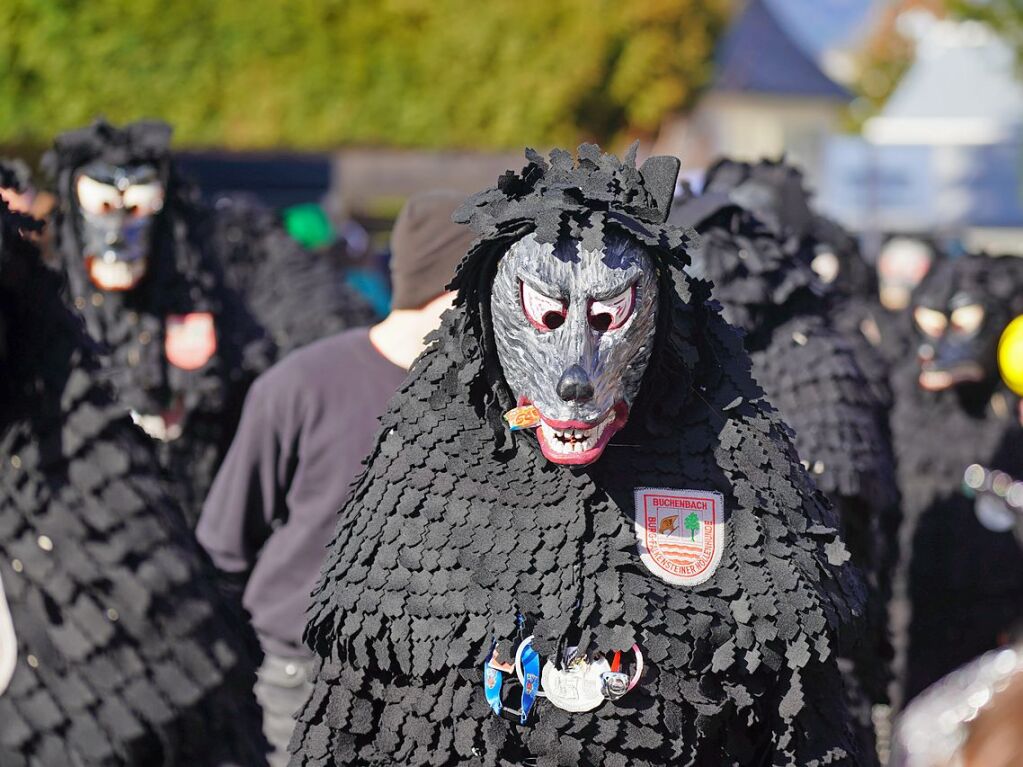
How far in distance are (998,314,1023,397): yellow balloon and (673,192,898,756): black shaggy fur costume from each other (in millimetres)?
1963

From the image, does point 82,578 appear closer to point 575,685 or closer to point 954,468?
point 575,685

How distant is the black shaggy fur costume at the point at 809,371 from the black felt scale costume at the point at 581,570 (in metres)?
1.75

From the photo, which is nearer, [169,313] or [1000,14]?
[169,313]

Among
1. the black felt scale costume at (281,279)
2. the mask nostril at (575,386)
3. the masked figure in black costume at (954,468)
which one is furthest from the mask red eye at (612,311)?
the black felt scale costume at (281,279)

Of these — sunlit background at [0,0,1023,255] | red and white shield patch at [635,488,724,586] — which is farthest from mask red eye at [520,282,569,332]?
sunlit background at [0,0,1023,255]

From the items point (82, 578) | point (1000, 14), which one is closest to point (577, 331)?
point (82, 578)

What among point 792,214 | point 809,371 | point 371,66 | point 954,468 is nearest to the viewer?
point 809,371

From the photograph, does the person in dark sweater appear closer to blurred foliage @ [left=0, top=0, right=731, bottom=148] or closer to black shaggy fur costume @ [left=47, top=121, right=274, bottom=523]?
black shaggy fur costume @ [left=47, top=121, right=274, bottom=523]

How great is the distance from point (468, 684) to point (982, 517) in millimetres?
4263

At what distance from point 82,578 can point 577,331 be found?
3.22 ft

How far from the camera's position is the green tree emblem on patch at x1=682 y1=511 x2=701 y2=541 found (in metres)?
3.31

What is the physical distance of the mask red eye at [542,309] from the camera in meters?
3.21

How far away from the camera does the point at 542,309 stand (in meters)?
3.22

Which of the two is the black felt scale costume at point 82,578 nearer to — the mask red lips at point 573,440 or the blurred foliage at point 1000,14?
the mask red lips at point 573,440
